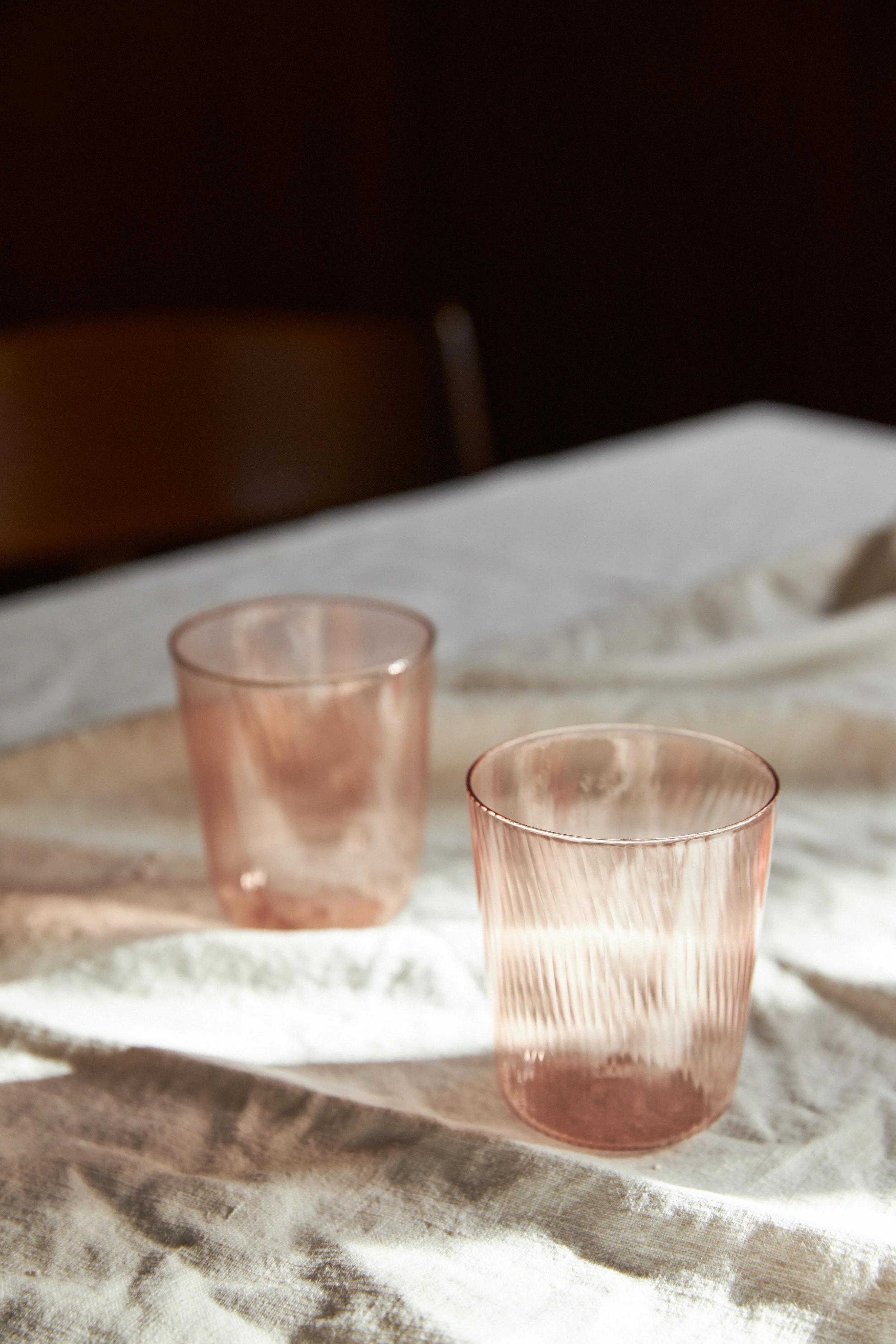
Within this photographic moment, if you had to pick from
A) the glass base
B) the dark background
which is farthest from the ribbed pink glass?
the dark background

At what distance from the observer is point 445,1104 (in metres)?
0.33

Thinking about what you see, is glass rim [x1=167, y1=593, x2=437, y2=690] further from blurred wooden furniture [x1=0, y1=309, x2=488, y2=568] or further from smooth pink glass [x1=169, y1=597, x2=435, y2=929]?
blurred wooden furniture [x1=0, y1=309, x2=488, y2=568]

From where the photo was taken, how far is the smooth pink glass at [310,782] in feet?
1.29

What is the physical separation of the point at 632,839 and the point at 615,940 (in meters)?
0.06

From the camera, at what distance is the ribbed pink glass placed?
0.29m

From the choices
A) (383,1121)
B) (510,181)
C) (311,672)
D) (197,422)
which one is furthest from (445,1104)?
(510,181)

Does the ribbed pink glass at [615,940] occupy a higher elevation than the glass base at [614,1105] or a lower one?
higher

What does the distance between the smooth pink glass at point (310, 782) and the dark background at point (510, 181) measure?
76.7 inches

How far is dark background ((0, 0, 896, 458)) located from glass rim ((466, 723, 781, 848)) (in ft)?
6.50

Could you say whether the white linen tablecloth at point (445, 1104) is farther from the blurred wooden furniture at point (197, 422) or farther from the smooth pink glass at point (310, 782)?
the blurred wooden furniture at point (197, 422)

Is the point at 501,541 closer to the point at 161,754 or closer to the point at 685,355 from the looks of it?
the point at 161,754

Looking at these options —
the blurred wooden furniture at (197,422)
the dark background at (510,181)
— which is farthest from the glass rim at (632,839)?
the dark background at (510,181)

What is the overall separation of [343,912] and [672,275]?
2.13m

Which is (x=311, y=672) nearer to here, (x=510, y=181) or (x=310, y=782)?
(x=310, y=782)
